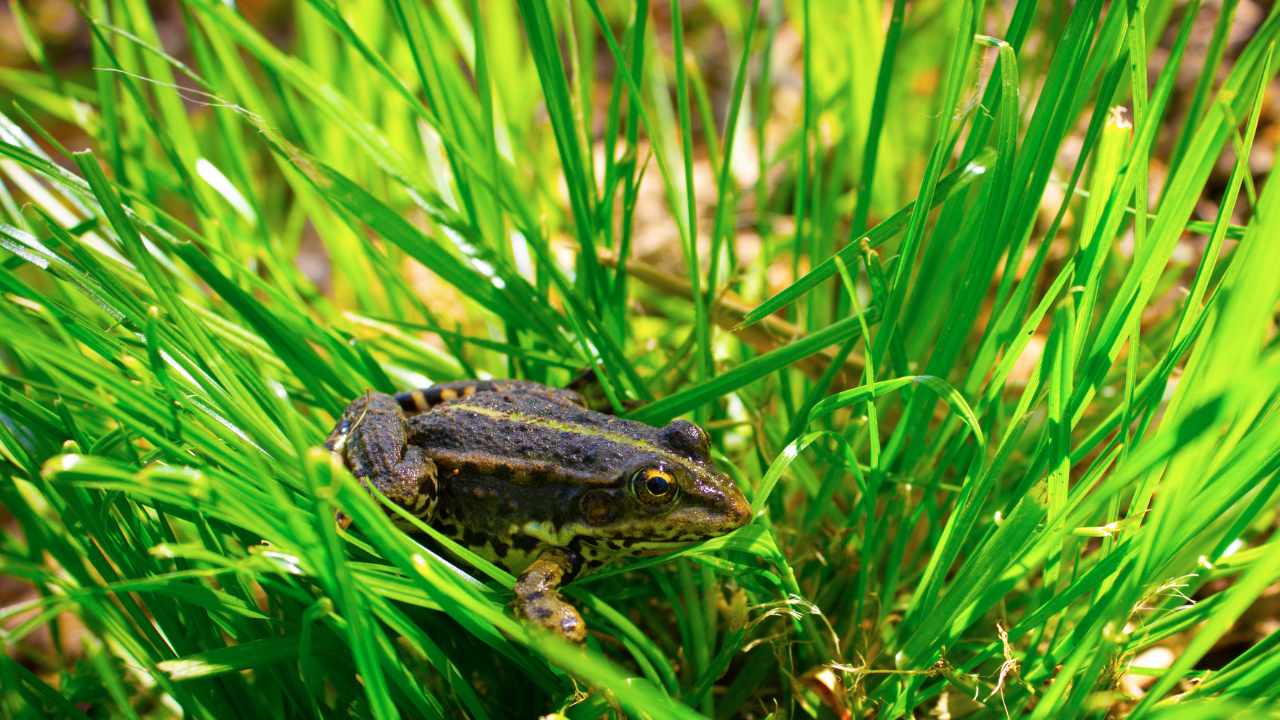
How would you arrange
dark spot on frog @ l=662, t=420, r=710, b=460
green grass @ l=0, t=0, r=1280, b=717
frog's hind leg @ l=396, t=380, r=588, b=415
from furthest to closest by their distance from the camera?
frog's hind leg @ l=396, t=380, r=588, b=415 → dark spot on frog @ l=662, t=420, r=710, b=460 → green grass @ l=0, t=0, r=1280, b=717

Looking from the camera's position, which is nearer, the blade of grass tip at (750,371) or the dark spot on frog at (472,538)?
the blade of grass tip at (750,371)

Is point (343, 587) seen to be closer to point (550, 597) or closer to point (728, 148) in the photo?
point (550, 597)

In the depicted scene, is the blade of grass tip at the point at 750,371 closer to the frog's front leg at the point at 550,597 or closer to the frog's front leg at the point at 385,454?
the frog's front leg at the point at 550,597

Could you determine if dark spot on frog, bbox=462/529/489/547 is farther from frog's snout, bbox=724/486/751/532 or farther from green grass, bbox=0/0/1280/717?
frog's snout, bbox=724/486/751/532

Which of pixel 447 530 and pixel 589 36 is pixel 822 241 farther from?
pixel 447 530

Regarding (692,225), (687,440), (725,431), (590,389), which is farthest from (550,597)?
(725,431)

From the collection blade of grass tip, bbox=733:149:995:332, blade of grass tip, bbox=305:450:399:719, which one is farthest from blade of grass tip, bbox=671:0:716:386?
blade of grass tip, bbox=305:450:399:719

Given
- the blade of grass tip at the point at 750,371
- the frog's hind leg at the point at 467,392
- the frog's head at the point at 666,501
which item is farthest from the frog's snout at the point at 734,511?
the frog's hind leg at the point at 467,392
